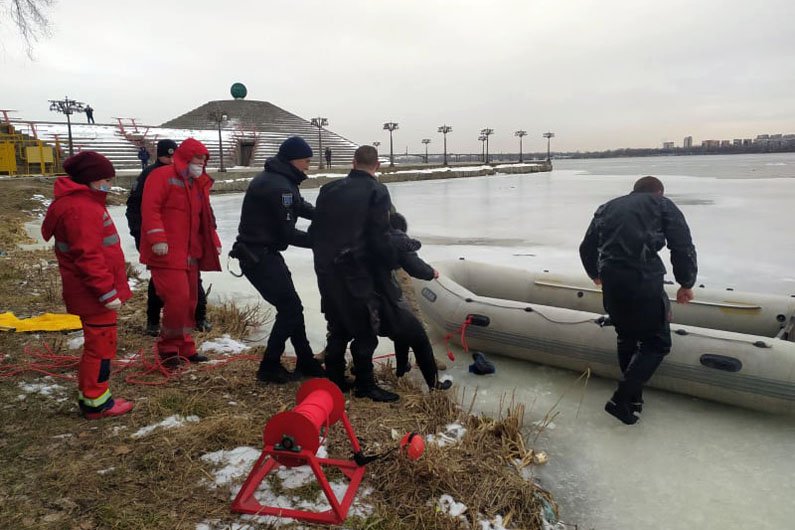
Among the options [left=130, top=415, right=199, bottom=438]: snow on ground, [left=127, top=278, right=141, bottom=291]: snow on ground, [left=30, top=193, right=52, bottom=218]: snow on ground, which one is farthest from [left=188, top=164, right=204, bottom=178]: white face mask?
[left=30, top=193, right=52, bottom=218]: snow on ground

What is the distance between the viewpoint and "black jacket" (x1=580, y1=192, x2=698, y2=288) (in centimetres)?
305

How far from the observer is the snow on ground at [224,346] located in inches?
157

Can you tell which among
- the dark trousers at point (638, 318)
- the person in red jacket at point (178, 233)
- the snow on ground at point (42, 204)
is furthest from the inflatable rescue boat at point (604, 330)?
the snow on ground at point (42, 204)

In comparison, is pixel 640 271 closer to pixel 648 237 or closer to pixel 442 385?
pixel 648 237

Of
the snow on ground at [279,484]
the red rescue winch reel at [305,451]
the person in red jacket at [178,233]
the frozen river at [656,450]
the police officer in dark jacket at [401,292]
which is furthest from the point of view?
the person in red jacket at [178,233]

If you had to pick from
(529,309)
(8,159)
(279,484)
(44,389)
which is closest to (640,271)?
(529,309)

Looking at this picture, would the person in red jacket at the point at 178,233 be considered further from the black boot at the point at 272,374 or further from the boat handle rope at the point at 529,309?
the boat handle rope at the point at 529,309

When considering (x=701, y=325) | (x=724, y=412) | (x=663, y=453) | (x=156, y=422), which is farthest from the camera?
(x=701, y=325)

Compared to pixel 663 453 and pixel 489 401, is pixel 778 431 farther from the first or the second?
pixel 489 401

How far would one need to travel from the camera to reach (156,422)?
2.72m

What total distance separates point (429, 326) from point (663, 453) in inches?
95.0

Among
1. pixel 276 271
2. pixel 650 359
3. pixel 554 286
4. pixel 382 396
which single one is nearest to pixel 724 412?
pixel 650 359

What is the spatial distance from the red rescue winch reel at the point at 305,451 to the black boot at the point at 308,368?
1.14 metres

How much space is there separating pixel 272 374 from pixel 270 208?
3.36 feet
